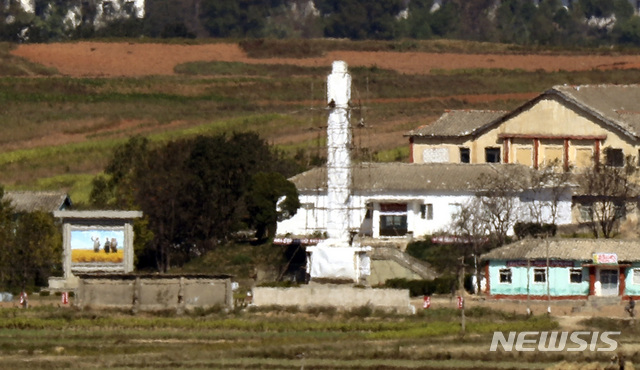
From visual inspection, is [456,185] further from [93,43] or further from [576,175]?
[93,43]

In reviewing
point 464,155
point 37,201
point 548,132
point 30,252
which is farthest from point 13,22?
point 30,252

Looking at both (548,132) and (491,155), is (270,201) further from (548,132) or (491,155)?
(548,132)

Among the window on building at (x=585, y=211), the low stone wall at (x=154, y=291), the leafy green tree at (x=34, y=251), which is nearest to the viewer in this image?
the low stone wall at (x=154, y=291)

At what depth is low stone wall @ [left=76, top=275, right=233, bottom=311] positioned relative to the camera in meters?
73.6

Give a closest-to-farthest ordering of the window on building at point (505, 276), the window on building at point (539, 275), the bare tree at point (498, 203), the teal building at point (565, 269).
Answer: the teal building at point (565, 269), the window on building at point (539, 275), the window on building at point (505, 276), the bare tree at point (498, 203)

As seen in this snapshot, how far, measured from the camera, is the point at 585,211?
92875mm

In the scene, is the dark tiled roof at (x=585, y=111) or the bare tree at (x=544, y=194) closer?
the bare tree at (x=544, y=194)

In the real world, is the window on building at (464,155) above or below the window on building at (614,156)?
above

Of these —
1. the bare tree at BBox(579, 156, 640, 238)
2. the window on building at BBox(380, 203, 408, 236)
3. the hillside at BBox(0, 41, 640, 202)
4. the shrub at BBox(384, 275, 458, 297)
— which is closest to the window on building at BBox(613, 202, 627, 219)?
the bare tree at BBox(579, 156, 640, 238)

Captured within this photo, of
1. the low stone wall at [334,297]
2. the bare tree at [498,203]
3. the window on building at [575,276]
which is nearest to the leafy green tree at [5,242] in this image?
the low stone wall at [334,297]

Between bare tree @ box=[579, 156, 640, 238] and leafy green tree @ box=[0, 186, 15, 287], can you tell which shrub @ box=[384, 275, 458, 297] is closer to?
bare tree @ box=[579, 156, 640, 238]

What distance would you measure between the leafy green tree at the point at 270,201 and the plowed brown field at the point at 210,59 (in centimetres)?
6316

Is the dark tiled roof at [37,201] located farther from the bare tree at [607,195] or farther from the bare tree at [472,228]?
the bare tree at [607,195]

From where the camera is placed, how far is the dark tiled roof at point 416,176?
300 ft
